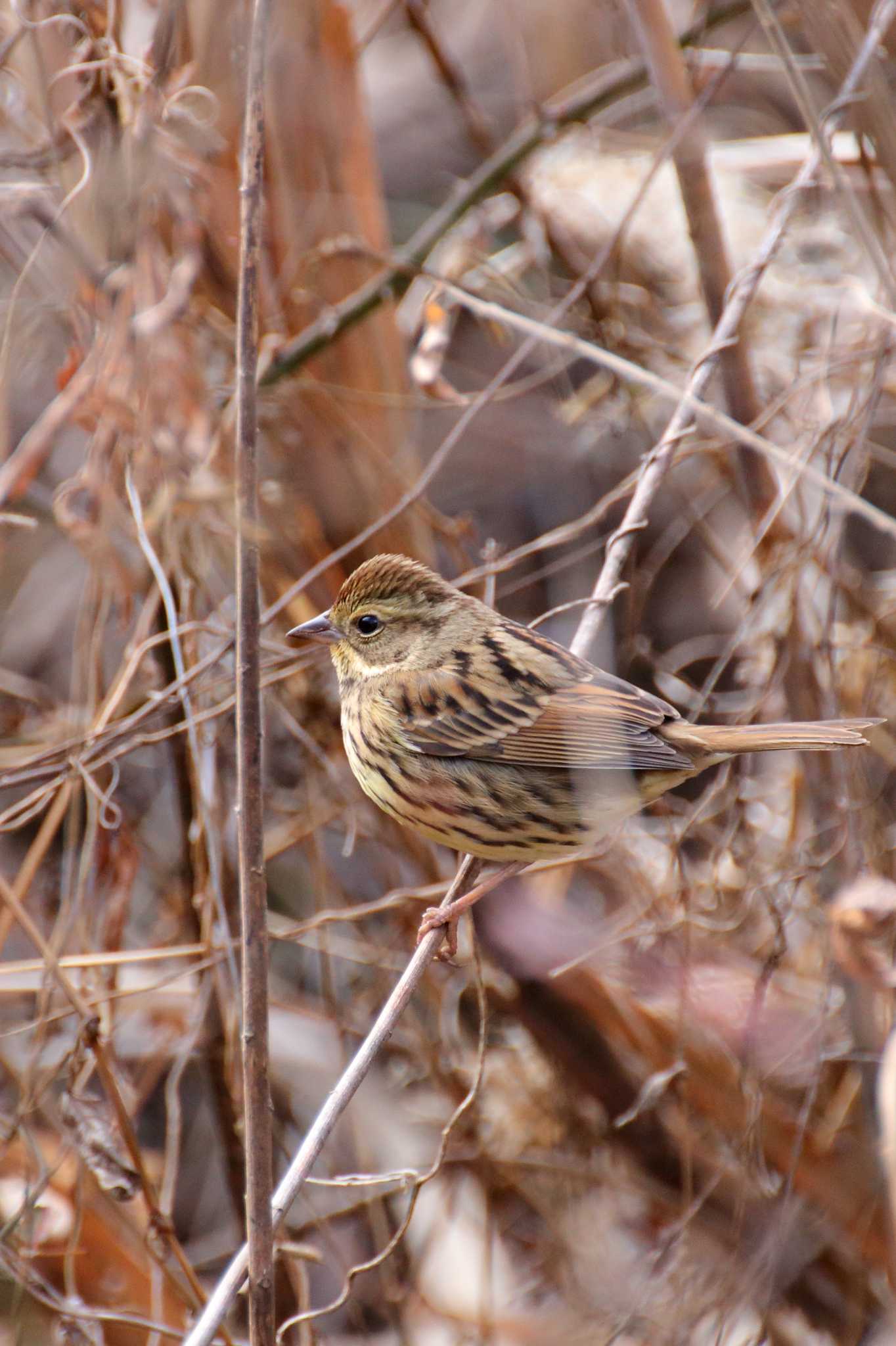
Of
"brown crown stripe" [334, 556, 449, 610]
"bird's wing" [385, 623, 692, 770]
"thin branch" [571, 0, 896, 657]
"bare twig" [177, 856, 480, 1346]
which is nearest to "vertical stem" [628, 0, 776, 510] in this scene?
"thin branch" [571, 0, 896, 657]

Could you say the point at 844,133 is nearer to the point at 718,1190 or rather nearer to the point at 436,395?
the point at 436,395

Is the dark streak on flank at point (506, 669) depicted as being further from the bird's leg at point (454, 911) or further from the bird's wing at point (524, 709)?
the bird's leg at point (454, 911)

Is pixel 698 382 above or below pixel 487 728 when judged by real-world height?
above

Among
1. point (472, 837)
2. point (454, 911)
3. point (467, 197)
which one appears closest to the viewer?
point (454, 911)

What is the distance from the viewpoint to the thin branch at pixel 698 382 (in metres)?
2.88

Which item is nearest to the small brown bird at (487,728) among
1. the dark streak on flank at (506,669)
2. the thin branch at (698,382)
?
the dark streak on flank at (506,669)

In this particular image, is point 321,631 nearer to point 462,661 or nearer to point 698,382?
point 462,661

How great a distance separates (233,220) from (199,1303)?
117 inches

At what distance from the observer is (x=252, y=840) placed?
1849 mm

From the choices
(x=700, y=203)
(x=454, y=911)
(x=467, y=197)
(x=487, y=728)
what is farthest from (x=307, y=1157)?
(x=467, y=197)

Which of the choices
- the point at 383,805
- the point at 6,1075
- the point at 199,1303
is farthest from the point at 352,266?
the point at 199,1303

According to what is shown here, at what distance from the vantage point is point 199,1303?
2.63m

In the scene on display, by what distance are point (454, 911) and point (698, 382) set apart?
1.33 m

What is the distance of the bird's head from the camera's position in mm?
3227
